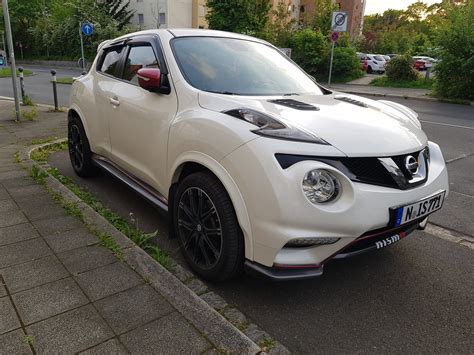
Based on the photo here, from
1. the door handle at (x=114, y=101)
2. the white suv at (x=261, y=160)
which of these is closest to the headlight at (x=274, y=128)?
the white suv at (x=261, y=160)

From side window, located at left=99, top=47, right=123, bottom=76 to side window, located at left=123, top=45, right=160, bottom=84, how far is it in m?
0.29

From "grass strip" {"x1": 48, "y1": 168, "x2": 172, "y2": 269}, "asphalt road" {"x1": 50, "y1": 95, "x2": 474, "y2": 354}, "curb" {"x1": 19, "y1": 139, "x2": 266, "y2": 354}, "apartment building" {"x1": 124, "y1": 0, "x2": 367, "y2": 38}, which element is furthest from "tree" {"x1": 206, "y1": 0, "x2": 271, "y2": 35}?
"curb" {"x1": 19, "y1": 139, "x2": 266, "y2": 354}

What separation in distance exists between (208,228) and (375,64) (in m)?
30.2

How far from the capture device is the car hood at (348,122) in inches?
96.1

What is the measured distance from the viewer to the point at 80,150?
16.4 feet

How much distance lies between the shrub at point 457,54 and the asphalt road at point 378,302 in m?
14.3

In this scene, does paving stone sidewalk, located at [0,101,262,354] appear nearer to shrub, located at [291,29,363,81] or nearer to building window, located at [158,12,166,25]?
shrub, located at [291,29,363,81]

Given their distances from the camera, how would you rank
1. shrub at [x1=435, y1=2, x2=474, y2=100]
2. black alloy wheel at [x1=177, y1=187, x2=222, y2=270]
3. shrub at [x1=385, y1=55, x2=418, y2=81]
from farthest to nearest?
shrub at [x1=385, y1=55, x2=418, y2=81] → shrub at [x1=435, y1=2, x2=474, y2=100] → black alloy wheel at [x1=177, y1=187, x2=222, y2=270]

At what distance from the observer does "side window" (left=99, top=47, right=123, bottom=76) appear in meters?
4.28

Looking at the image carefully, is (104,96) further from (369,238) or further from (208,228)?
(369,238)

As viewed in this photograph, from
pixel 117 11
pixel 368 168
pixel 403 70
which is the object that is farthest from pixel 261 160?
pixel 117 11

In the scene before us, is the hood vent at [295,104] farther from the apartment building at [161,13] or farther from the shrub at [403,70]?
the apartment building at [161,13]

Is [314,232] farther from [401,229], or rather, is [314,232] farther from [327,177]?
[401,229]

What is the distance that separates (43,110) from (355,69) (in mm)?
18447
